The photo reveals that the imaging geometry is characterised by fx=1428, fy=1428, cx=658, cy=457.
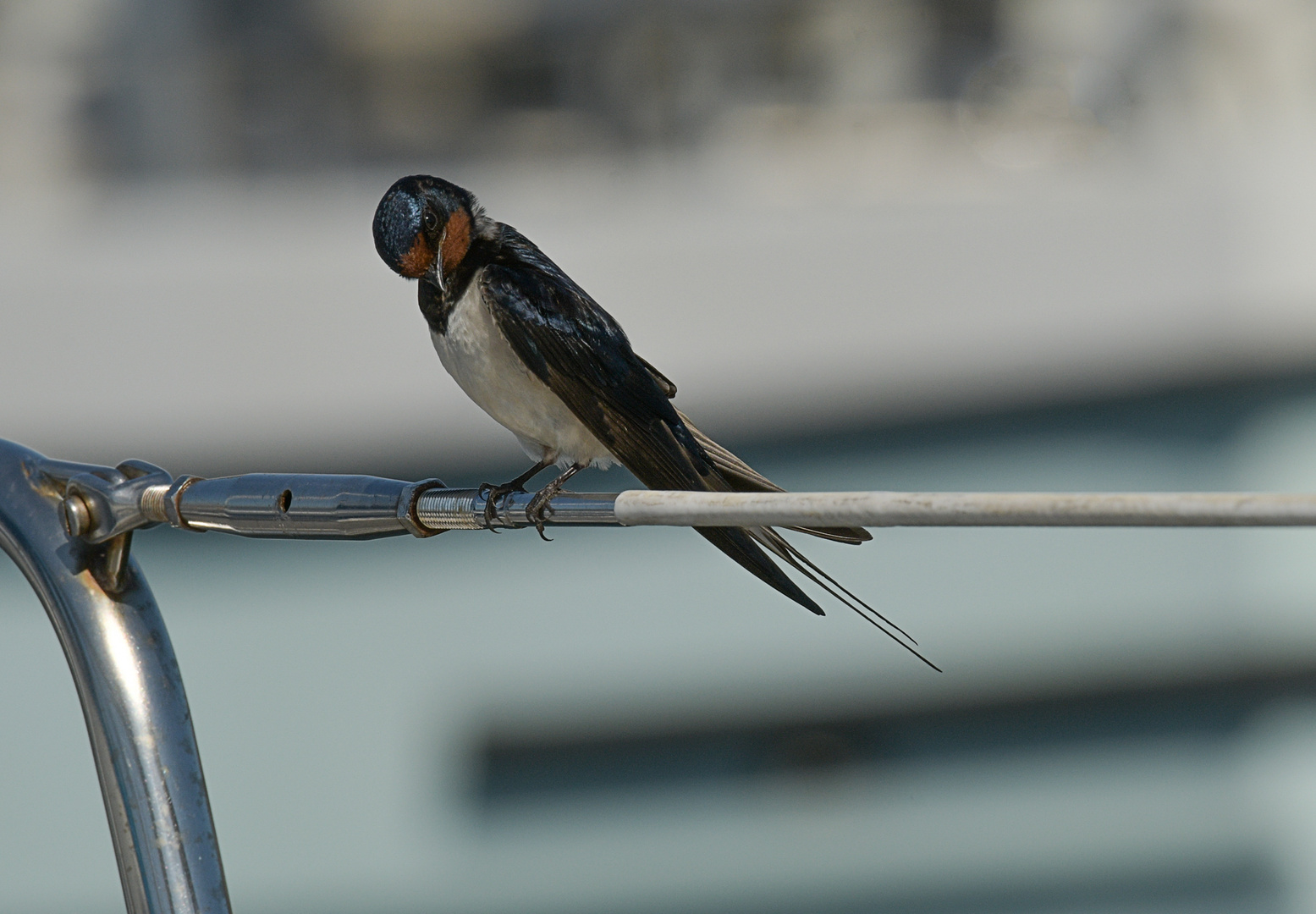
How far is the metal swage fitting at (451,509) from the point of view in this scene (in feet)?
2.50

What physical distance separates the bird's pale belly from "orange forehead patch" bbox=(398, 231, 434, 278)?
77 millimetres

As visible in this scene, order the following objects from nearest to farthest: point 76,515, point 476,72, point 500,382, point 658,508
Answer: point 658,508
point 76,515
point 500,382
point 476,72

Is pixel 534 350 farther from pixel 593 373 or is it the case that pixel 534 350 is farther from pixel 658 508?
pixel 658 508

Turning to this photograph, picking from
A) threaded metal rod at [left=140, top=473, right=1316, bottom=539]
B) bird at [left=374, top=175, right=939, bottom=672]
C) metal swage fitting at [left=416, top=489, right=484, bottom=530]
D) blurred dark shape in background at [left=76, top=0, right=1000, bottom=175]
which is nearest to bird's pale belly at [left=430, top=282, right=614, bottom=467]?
bird at [left=374, top=175, right=939, bottom=672]

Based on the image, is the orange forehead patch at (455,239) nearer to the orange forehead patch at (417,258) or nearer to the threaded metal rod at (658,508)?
the orange forehead patch at (417,258)

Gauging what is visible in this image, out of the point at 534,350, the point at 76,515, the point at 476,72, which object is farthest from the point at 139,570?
the point at 476,72

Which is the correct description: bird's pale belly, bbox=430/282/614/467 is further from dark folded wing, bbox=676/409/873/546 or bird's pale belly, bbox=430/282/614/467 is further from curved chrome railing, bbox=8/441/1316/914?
curved chrome railing, bbox=8/441/1316/914

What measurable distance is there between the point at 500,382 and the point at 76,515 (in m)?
0.48

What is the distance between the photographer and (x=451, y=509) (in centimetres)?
77

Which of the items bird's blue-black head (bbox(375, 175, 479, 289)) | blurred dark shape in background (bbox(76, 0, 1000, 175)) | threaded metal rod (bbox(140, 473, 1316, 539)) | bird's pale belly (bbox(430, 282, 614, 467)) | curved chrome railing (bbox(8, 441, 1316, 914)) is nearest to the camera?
threaded metal rod (bbox(140, 473, 1316, 539))

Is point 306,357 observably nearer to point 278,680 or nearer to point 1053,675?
point 278,680

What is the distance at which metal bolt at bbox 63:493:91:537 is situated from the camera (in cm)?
80

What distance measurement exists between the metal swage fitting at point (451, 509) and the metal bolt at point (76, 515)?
7.9 inches

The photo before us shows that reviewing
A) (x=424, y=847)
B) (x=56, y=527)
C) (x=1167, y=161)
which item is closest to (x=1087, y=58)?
(x=1167, y=161)
